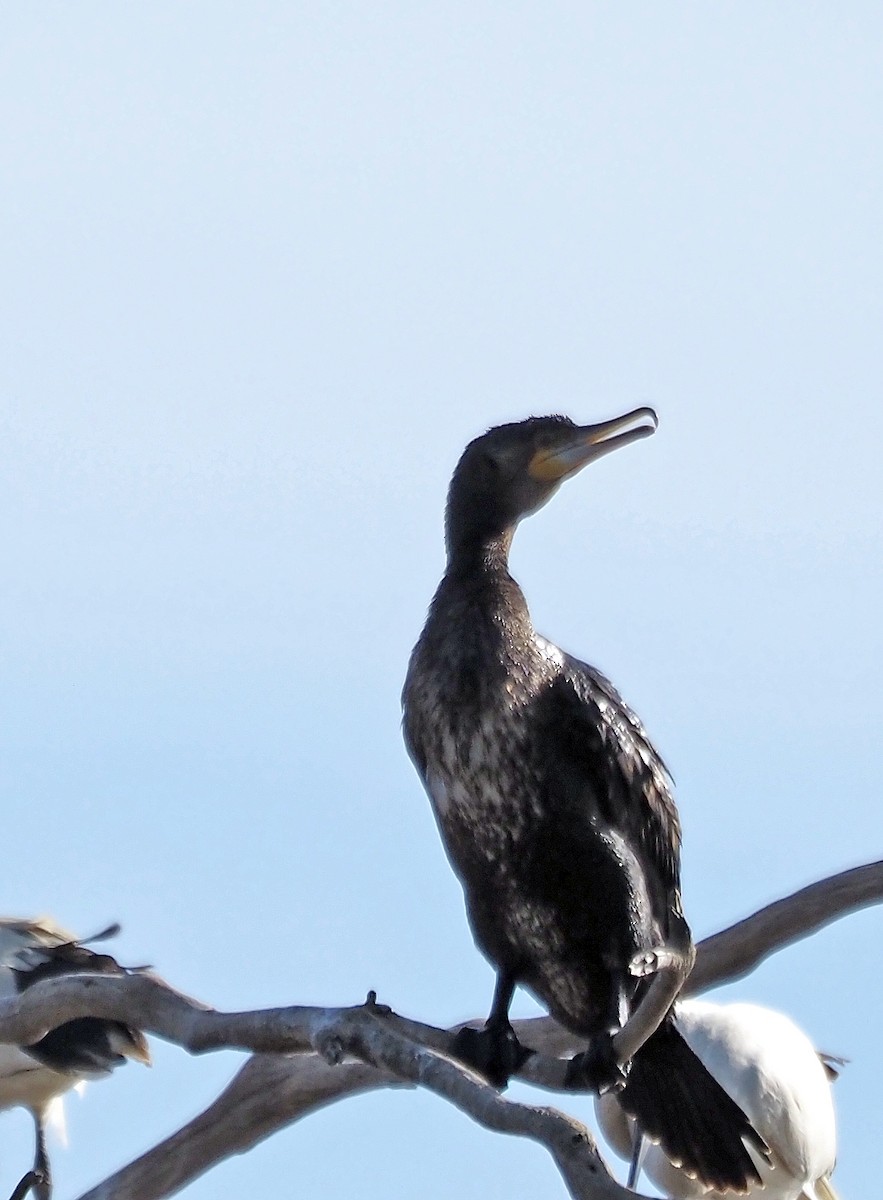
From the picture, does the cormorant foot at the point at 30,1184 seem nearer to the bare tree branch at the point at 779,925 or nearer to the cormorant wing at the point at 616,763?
the bare tree branch at the point at 779,925

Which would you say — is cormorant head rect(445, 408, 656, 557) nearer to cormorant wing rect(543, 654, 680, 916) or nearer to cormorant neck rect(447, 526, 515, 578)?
cormorant neck rect(447, 526, 515, 578)

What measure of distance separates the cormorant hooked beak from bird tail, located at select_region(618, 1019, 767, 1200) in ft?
4.44

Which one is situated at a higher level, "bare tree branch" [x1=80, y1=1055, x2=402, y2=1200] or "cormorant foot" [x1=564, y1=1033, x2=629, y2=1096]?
"bare tree branch" [x1=80, y1=1055, x2=402, y2=1200]

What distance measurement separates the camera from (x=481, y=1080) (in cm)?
433

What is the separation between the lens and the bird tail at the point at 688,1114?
4898mm

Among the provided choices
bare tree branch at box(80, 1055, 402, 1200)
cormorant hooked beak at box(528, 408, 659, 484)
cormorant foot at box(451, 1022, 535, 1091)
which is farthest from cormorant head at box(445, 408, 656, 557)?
bare tree branch at box(80, 1055, 402, 1200)

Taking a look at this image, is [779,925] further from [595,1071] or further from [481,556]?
[595,1071]

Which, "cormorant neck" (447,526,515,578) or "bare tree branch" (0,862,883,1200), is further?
"cormorant neck" (447,526,515,578)

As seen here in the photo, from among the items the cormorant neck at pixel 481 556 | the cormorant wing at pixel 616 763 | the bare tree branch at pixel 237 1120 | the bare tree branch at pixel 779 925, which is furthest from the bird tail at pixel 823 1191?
the cormorant neck at pixel 481 556

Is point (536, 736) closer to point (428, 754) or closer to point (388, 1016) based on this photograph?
point (428, 754)

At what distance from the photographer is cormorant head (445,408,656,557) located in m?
5.29

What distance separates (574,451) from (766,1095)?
3.95m

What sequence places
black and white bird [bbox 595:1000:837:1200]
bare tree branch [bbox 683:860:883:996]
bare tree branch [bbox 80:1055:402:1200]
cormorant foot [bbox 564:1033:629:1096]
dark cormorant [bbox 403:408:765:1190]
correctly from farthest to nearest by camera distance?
black and white bird [bbox 595:1000:837:1200], bare tree branch [bbox 683:860:883:996], bare tree branch [bbox 80:1055:402:1200], dark cormorant [bbox 403:408:765:1190], cormorant foot [bbox 564:1033:629:1096]

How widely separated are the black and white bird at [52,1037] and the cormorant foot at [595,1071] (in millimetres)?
3464
